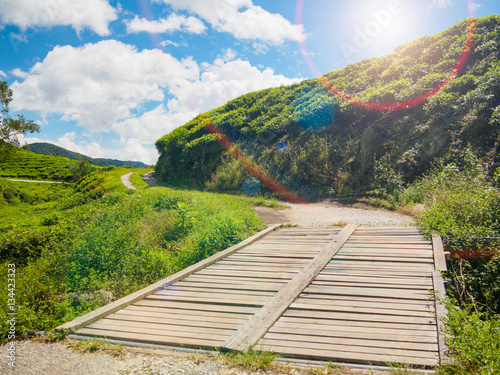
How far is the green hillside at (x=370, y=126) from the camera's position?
10.7 meters

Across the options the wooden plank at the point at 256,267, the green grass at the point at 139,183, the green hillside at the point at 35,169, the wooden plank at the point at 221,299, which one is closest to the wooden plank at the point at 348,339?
the wooden plank at the point at 221,299

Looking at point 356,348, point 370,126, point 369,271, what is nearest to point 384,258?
point 369,271

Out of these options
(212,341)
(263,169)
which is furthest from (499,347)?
(263,169)

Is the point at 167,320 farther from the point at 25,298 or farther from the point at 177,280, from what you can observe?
the point at 25,298

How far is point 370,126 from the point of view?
1317 cm

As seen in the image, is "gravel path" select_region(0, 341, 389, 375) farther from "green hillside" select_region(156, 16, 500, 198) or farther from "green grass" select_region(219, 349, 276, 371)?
"green hillside" select_region(156, 16, 500, 198)

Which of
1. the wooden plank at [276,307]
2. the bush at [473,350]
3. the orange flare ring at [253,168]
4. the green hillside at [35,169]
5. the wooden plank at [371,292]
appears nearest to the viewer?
the bush at [473,350]

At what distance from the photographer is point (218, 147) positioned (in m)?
18.6

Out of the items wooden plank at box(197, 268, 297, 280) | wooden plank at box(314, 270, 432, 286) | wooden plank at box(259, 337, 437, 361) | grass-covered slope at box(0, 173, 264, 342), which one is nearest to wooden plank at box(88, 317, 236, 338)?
wooden plank at box(259, 337, 437, 361)

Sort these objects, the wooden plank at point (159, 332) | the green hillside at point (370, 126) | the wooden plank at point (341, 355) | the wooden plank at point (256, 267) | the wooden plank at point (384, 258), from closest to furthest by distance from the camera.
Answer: the wooden plank at point (341, 355)
the wooden plank at point (159, 332)
the wooden plank at point (384, 258)
the wooden plank at point (256, 267)
the green hillside at point (370, 126)

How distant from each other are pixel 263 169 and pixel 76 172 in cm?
5214

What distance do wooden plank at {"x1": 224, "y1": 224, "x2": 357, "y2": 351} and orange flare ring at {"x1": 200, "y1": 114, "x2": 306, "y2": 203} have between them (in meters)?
7.35

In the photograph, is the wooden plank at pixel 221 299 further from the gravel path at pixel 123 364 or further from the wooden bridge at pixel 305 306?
the gravel path at pixel 123 364

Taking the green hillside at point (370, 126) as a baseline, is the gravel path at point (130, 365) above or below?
below
